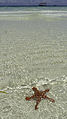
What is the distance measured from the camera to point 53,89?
205cm

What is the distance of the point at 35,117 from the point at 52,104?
0.30 metres

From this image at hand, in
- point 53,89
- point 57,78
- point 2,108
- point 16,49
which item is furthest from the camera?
point 16,49

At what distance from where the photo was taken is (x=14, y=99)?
1.83 m

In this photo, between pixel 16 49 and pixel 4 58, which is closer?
pixel 4 58

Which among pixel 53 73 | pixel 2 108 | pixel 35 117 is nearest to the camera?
pixel 35 117

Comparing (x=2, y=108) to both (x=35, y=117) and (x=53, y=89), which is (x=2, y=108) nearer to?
(x=35, y=117)

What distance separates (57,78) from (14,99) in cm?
87

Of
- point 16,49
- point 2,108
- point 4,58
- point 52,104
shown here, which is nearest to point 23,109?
point 2,108

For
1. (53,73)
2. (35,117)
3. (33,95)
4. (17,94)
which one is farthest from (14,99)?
(53,73)

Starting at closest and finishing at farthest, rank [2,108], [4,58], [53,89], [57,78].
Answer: [2,108], [53,89], [57,78], [4,58]

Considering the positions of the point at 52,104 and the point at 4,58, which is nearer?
the point at 52,104

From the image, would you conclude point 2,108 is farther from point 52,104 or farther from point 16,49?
point 16,49

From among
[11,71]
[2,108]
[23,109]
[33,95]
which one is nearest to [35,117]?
[23,109]

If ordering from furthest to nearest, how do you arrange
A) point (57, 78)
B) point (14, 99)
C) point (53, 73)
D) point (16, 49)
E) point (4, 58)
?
point (16, 49) → point (4, 58) → point (53, 73) → point (57, 78) → point (14, 99)
